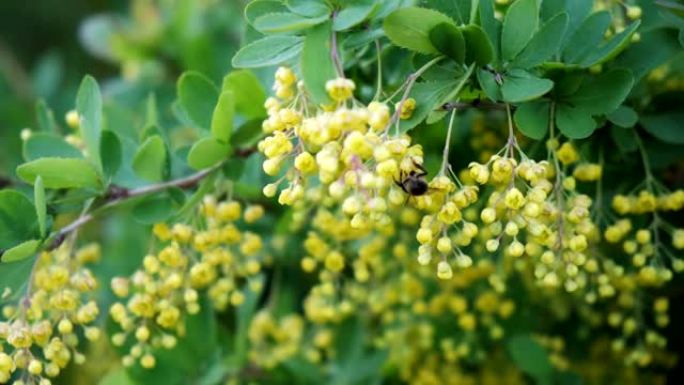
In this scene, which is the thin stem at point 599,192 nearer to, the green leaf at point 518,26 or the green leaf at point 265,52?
the green leaf at point 518,26

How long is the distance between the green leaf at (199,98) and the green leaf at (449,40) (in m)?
0.38

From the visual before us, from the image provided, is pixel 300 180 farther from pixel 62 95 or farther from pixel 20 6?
pixel 20 6

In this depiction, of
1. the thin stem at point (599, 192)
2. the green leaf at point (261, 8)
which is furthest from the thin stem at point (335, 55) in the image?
the thin stem at point (599, 192)

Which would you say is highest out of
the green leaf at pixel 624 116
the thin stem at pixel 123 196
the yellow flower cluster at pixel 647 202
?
the green leaf at pixel 624 116

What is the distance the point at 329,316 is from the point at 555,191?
1.70 ft

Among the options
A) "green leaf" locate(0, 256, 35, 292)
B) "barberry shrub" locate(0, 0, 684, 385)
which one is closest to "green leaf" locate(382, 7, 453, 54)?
"barberry shrub" locate(0, 0, 684, 385)

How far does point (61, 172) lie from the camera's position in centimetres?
105

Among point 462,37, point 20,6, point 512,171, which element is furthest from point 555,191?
point 20,6

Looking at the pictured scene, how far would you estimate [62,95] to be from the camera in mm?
2279

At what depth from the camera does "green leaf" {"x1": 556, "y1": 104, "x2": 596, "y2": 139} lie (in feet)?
3.17

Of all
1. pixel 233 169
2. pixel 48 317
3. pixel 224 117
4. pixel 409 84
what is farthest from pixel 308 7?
pixel 48 317

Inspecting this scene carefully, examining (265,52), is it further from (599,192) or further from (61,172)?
(599,192)

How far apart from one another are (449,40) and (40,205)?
0.52 metres

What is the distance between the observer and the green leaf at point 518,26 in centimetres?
92
